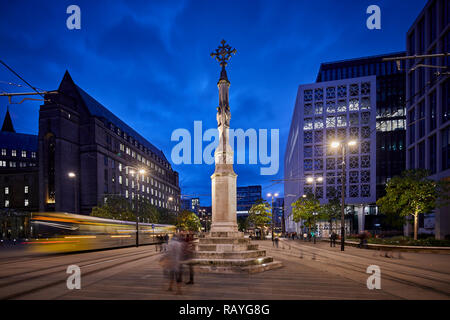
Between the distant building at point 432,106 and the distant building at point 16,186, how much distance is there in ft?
263

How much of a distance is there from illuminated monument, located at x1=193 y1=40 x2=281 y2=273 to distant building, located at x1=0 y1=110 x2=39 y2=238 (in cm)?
6787

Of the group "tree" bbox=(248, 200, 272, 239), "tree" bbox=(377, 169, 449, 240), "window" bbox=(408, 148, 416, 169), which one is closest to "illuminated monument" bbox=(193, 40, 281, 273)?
"tree" bbox=(377, 169, 449, 240)

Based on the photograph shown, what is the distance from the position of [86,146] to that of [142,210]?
846 inches

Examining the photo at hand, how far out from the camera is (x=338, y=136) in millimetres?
66750

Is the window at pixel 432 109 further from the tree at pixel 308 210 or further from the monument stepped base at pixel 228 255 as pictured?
→ the monument stepped base at pixel 228 255

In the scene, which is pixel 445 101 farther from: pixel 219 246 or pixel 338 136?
pixel 219 246

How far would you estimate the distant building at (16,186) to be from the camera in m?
64.3

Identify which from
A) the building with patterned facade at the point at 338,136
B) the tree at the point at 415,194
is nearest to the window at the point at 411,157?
the tree at the point at 415,194

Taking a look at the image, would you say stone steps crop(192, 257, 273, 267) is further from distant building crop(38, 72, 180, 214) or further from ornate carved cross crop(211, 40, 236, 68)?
distant building crop(38, 72, 180, 214)

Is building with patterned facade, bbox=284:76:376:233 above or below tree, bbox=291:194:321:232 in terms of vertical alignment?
above

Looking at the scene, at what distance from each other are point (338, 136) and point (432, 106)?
3084 centimetres

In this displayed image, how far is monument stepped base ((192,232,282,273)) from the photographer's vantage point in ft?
36.1

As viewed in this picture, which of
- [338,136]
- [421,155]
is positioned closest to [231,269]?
[421,155]

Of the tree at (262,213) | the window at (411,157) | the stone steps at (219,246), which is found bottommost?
the tree at (262,213)
